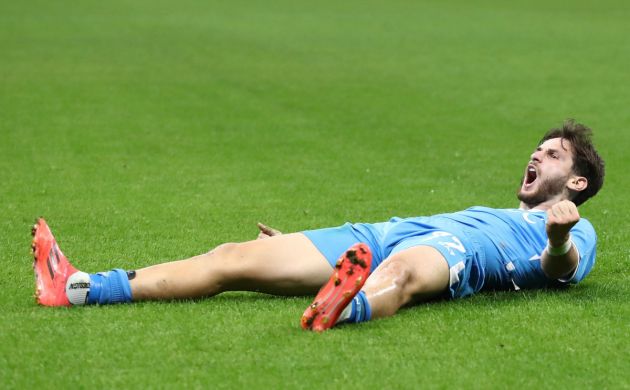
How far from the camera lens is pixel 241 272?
6.43 meters

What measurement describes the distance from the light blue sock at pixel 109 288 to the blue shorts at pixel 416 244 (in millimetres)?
1072

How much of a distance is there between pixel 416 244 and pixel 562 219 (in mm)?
811

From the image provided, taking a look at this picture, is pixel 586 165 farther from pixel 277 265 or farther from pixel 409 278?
pixel 277 265

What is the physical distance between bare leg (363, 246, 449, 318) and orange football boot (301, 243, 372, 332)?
344 mm

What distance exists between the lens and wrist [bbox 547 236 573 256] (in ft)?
21.1

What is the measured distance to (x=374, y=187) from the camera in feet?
37.1

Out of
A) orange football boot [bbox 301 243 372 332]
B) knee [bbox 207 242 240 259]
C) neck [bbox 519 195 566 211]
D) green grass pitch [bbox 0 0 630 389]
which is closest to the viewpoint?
green grass pitch [bbox 0 0 630 389]

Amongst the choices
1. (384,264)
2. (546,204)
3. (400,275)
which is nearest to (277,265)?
(384,264)

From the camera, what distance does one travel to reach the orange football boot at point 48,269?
20.4 feet

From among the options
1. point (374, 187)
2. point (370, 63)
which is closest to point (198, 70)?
point (370, 63)

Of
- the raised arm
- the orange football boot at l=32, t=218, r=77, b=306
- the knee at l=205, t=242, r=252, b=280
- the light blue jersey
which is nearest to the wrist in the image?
the raised arm

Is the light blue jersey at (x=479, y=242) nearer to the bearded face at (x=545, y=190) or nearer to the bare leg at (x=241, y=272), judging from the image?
the bare leg at (x=241, y=272)

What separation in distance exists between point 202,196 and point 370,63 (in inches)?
453

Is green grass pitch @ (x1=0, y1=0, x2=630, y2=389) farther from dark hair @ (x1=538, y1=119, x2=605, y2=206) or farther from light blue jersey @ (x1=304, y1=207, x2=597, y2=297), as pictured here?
dark hair @ (x1=538, y1=119, x2=605, y2=206)
